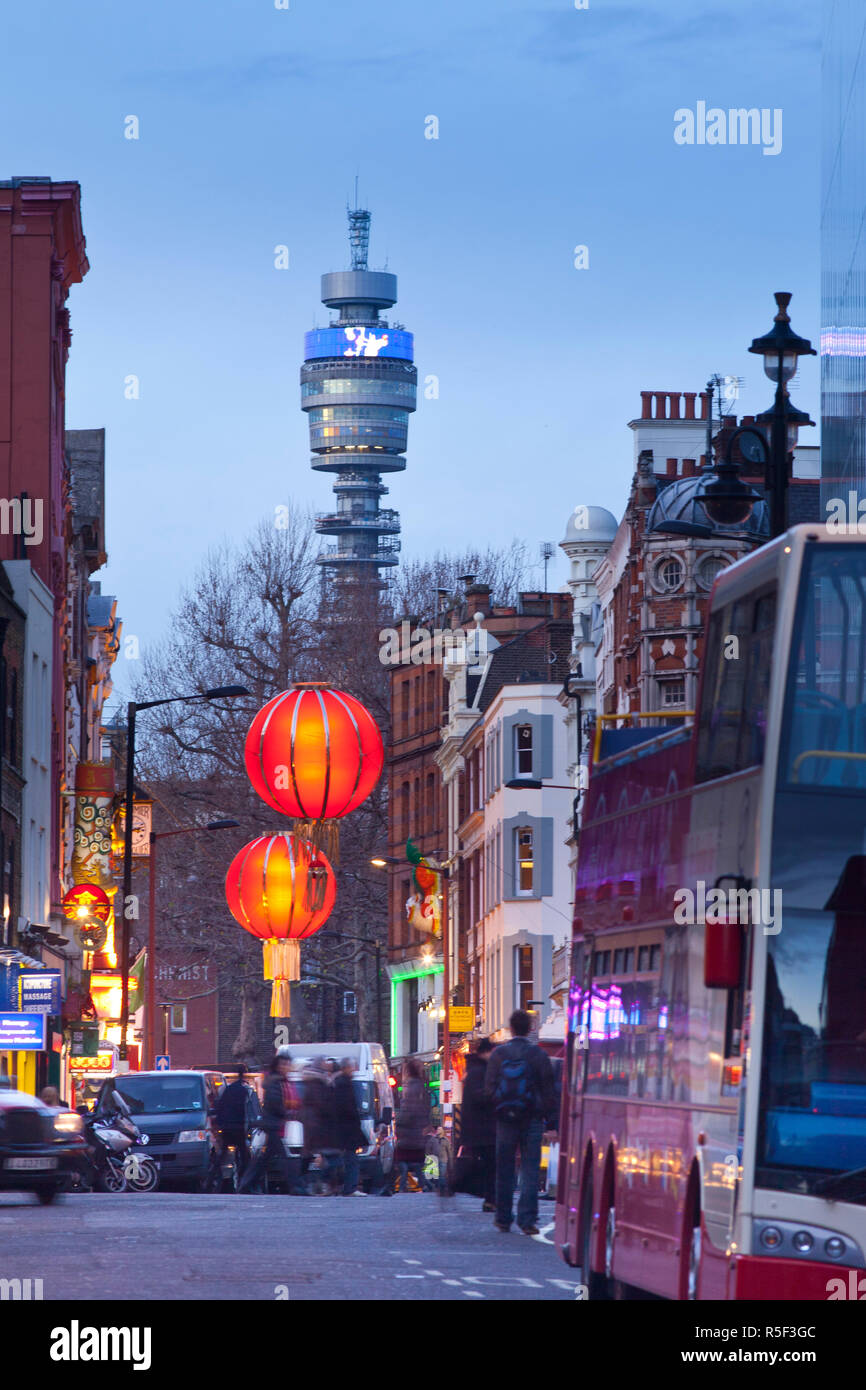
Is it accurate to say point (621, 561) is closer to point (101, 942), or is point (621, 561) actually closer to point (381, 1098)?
point (101, 942)

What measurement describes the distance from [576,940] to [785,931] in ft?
20.8

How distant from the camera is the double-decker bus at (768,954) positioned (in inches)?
452

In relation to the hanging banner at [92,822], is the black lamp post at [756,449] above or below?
above

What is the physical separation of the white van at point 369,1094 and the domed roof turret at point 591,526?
35.4m

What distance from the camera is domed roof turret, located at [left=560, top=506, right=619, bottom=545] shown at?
8075 cm

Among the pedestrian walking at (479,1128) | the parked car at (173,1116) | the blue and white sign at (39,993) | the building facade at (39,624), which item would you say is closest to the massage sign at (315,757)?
the parked car at (173,1116)

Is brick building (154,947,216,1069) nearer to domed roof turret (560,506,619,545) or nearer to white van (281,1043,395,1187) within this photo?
domed roof turret (560,506,619,545)

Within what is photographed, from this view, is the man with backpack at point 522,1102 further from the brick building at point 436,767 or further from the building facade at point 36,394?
the brick building at point 436,767

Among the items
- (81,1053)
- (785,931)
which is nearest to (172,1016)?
(81,1053)

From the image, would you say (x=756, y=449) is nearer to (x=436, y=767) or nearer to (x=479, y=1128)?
(x=479, y=1128)

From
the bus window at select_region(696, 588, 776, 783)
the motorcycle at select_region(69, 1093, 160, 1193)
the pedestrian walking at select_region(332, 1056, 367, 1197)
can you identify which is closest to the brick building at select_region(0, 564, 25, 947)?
the motorcycle at select_region(69, 1093, 160, 1193)

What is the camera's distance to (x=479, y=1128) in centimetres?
2695

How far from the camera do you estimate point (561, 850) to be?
8112 centimetres

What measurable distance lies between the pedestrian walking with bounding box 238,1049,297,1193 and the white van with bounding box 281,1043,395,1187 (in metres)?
Answer: 0.65
